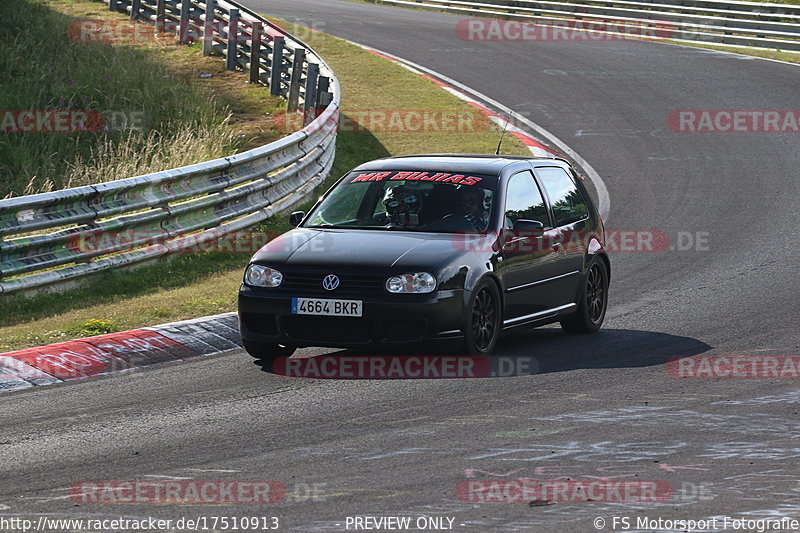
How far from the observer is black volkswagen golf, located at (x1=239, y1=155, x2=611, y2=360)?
918 cm

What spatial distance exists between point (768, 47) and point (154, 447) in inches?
1137

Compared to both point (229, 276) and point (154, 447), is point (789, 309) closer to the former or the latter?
point (229, 276)

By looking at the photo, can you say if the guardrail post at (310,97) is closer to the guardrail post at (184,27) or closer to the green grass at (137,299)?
the green grass at (137,299)

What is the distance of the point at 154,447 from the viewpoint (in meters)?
7.01

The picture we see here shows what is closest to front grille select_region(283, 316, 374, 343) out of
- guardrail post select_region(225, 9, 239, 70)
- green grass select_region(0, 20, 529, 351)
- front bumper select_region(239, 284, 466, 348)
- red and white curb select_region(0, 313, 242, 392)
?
front bumper select_region(239, 284, 466, 348)

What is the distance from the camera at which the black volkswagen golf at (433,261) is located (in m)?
9.18

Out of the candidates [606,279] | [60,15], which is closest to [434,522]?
[606,279]

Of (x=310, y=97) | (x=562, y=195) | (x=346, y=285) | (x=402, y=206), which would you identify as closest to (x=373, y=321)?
(x=346, y=285)

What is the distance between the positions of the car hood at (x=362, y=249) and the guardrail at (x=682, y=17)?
2520 centimetres

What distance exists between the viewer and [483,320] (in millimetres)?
9742

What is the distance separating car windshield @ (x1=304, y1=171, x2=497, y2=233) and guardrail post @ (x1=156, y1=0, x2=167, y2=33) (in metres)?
19.4

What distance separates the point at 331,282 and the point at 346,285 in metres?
0.11

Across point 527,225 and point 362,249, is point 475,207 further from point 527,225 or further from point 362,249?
point 362,249

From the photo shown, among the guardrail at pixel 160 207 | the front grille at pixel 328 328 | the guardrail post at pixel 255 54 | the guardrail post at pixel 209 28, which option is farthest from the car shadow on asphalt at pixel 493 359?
the guardrail post at pixel 209 28
